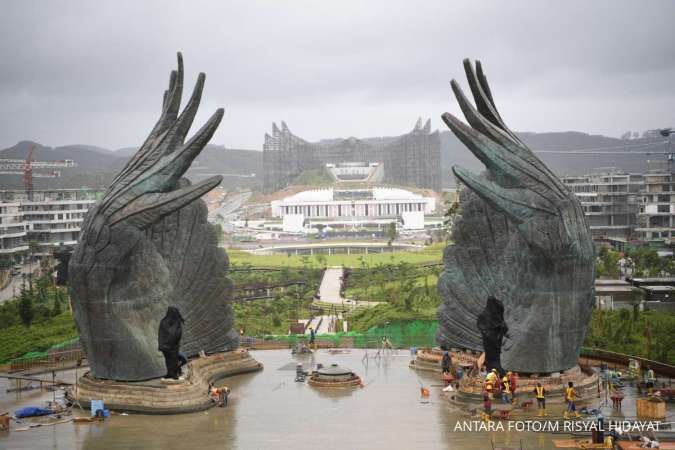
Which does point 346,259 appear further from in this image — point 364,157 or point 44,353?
point 364,157

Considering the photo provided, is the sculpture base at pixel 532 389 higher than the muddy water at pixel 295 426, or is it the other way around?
the sculpture base at pixel 532 389

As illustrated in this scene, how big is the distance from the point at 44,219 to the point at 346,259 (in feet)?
82.5

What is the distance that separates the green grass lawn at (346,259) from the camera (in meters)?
65.6

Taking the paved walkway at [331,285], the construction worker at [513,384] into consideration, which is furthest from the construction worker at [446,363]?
the paved walkway at [331,285]

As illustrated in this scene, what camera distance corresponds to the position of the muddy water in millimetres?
20562

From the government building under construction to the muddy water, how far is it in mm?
134661

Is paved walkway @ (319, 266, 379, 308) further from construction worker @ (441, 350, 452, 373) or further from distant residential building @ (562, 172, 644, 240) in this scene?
distant residential building @ (562, 172, 644, 240)

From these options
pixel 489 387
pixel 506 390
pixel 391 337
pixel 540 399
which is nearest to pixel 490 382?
pixel 489 387

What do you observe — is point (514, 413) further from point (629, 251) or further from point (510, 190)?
point (629, 251)

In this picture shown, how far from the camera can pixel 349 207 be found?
120 m

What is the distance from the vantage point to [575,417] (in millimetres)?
22000

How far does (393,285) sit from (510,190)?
29.3m

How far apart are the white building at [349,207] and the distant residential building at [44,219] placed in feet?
105

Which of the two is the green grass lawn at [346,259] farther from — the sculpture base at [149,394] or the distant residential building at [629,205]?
the sculpture base at [149,394]
